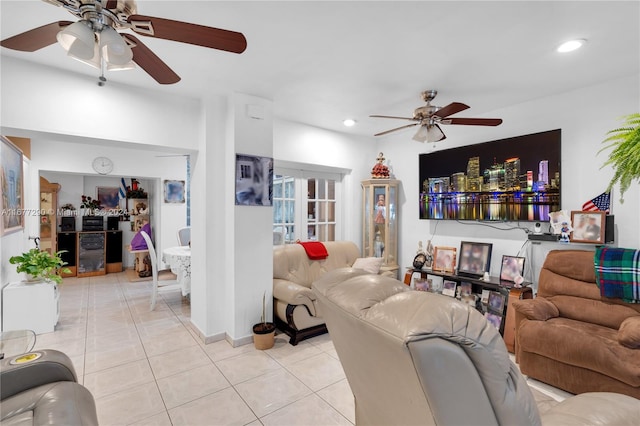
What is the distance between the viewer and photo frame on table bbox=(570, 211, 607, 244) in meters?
2.69

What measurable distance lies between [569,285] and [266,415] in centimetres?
281

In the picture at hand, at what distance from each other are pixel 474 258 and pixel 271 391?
2724 mm

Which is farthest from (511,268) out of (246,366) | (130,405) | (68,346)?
(68,346)

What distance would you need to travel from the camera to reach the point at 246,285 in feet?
10.5

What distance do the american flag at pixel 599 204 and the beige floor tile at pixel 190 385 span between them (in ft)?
11.9

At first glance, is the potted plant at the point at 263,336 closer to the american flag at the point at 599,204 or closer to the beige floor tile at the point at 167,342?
the beige floor tile at the point at 167,342

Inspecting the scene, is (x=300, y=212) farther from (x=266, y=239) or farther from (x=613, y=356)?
(x=613, y=356)

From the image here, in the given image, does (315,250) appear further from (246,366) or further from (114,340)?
(114,340)

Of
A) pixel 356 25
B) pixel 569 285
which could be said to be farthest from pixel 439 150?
pixel 356 25

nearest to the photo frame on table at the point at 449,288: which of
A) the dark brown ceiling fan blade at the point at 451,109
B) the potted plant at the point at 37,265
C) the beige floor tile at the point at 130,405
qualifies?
the dark brown ceiling fan blade at the point at 451,109

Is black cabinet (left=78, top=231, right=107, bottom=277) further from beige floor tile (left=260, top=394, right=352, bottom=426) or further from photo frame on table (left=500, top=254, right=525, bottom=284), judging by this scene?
photo frame on table (left=500, top=254, right=525, bottom=284)

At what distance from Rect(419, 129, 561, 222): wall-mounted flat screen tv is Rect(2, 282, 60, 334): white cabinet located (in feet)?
15.2

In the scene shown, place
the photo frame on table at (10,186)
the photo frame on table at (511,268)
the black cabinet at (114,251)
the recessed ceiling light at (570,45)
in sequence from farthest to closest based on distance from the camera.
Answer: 1. the black cabinet at (114,251)
2. the photo frame on table at (511,268)
3. the photo frame on table at (10,186)
4. the recessed ceiling light at (570,45)

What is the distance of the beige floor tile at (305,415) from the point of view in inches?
78.0
